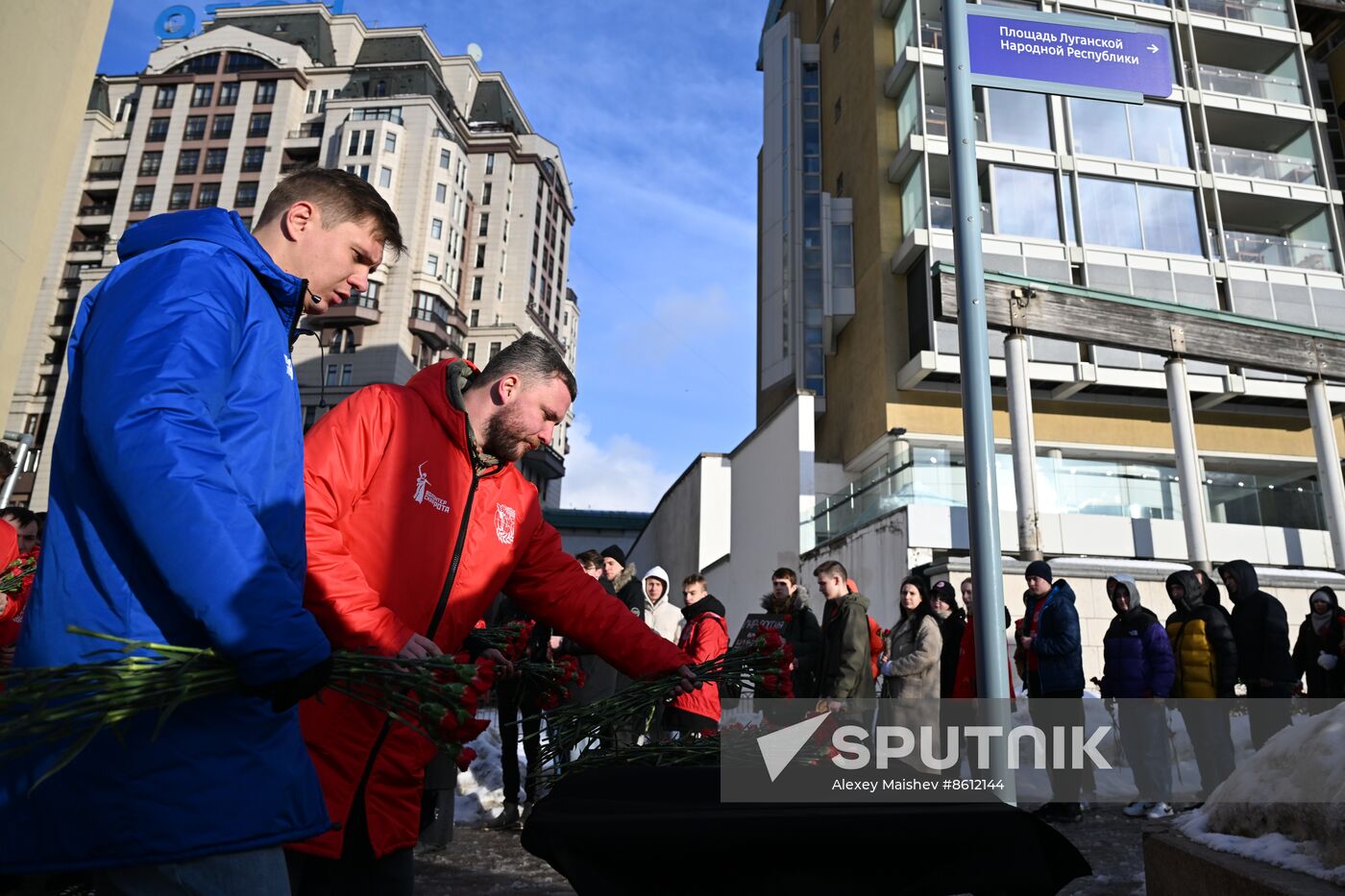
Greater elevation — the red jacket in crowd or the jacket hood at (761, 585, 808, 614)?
the jacket hood at (761, 585, 808, 614)

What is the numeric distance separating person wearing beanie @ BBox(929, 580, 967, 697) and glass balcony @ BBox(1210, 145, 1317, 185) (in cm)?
2466

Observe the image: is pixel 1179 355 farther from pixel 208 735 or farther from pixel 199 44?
pixel 199 44

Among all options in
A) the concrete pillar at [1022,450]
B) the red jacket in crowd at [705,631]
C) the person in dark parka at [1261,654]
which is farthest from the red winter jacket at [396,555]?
the concrete pillar at [1022,450]

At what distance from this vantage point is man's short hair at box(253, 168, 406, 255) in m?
2.23

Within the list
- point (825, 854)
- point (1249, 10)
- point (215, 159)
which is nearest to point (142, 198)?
point (215, 159)

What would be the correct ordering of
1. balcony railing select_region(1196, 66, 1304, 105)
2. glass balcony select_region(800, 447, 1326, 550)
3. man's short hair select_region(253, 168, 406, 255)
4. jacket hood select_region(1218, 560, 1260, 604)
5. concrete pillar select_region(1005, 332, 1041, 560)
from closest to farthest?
man's short hair select_region(253, 168, 406, 255), jacket hood select_region(1218, 560, 1260, 604), concrete pillar select_region(1005, 332, 1041, 560), glass balcony select_region(800, 447, 1326, 550), balcony railing select_region(1196, 66, 1304, 105)

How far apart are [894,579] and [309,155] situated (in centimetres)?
6899

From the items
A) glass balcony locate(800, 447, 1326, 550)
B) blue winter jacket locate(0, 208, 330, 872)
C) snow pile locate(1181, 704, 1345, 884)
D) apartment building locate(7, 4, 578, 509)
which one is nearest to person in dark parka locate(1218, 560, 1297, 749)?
snow pile locate(1181, 704, 1345, 884)

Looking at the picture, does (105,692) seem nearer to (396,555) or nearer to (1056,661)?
(396,555)

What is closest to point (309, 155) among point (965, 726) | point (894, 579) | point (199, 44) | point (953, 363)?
point (199, 44)

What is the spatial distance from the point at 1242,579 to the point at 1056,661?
7.07ft

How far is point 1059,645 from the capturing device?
8031 mm

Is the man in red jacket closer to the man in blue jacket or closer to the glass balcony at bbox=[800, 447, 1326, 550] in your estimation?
the man in blue jacket

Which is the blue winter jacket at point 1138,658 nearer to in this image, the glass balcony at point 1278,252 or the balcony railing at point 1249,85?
the glass balcony at point 1278,252
